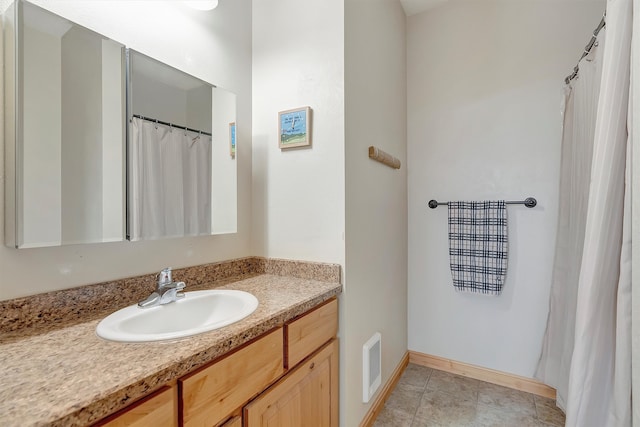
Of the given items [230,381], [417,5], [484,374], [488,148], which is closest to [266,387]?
[230,381]

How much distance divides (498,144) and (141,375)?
7.25 ft

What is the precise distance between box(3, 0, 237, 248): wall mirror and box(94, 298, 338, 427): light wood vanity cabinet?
59 cm

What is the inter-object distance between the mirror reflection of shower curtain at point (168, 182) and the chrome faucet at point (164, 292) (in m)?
0.17

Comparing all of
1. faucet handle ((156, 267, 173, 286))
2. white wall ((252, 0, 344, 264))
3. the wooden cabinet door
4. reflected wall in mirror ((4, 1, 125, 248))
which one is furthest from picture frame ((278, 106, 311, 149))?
the wooden cabinet door

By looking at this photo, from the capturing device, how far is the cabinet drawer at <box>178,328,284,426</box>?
673mm

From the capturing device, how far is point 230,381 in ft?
2.52

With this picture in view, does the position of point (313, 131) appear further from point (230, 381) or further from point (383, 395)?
point (383, 395)

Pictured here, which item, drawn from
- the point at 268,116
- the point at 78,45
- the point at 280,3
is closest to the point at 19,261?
the point at 78,45

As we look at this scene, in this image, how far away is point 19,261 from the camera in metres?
0.80

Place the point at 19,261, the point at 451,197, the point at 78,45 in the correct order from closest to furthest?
the point at 19,261, the point at 78,45, the point at 451,197

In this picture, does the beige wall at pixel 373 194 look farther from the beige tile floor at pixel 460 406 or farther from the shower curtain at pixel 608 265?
the shower curtain at pixel 608 265

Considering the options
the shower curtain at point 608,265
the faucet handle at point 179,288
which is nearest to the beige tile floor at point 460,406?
the shower curtain at point 608,265

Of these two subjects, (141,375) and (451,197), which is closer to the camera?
(141,375)

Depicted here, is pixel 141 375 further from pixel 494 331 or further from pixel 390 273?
pixel 494 331
